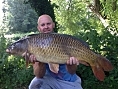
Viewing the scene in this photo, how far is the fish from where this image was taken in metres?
3.10

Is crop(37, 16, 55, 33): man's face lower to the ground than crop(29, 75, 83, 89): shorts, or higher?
higher

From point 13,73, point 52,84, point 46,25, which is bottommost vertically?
point 13,73

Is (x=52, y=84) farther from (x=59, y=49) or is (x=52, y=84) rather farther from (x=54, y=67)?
(x=59, y=49)

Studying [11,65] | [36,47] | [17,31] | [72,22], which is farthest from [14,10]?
[36,47]

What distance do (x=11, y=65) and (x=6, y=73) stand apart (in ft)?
0.67

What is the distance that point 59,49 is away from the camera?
3.09 m

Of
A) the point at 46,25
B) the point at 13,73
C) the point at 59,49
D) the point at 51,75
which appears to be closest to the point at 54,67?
the point at 59,49

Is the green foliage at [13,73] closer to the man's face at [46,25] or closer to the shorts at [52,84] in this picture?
the shorts at [52,84]

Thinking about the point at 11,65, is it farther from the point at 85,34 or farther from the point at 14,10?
the point at 14,10

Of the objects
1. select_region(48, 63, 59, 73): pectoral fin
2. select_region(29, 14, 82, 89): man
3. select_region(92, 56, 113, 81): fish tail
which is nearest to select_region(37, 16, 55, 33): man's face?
select_region(29, 14, 82, 89): man

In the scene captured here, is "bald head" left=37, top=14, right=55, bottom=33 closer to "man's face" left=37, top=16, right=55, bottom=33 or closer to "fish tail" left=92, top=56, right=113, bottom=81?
"man's face" left=37, top=16, right=55, bottom=33

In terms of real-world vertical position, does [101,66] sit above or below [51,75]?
above

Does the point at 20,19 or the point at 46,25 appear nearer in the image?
the point at 46,25

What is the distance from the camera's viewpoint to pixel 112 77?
18.0ft
